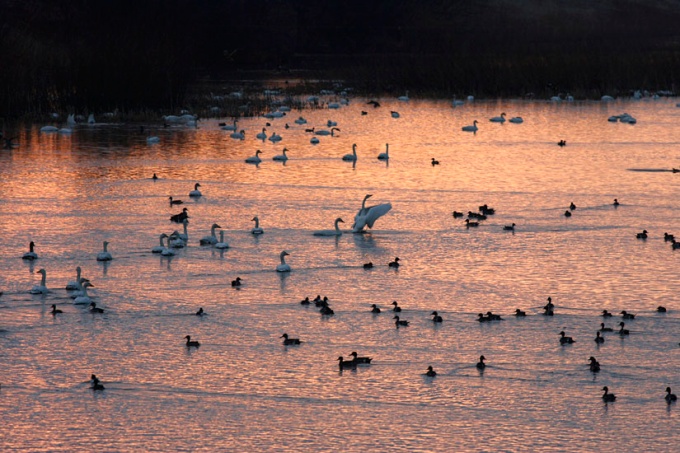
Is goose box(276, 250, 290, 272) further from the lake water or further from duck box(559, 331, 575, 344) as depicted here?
duck box(559, 331, 575, 344)

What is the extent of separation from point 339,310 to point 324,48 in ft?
273

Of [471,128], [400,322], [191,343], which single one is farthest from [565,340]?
[471,128]

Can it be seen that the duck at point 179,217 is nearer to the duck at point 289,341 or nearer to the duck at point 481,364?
the duck at point 289,341

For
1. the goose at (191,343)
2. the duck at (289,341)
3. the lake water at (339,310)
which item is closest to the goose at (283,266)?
the lake water at (339,310)

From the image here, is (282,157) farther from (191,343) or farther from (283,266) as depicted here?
(191,343)

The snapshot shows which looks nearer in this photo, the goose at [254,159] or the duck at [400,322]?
the duck at [400,322]

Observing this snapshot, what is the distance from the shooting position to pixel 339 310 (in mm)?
18438

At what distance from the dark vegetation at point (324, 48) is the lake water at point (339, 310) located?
49.0 feet

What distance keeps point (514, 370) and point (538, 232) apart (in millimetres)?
9938

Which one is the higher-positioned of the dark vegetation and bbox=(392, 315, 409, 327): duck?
the dark vegetation

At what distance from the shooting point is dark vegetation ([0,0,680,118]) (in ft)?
166

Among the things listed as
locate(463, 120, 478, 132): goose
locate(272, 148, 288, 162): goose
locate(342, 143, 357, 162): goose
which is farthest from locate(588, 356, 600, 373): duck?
locate(463, 120, 478, 132): goose

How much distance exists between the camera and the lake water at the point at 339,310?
13656mm

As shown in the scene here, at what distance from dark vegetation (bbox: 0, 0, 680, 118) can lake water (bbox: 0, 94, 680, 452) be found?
14.9m
